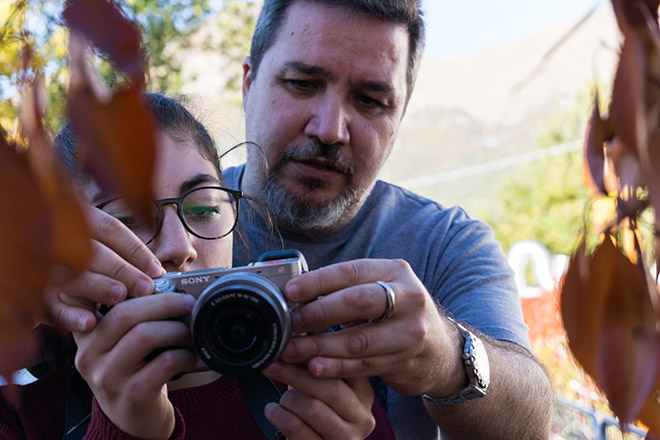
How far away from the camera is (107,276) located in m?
0.86

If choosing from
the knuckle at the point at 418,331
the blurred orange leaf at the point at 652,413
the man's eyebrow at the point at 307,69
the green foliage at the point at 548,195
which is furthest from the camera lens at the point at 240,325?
the green foliage at the point at 548,195

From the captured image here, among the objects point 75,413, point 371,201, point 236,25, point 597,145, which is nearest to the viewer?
point 597,145

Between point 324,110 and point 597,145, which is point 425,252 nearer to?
point 324,110

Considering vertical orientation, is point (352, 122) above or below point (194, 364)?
above

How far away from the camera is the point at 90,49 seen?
0.31 meters

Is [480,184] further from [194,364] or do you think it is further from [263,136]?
[194,364]

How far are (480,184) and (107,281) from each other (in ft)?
33.5

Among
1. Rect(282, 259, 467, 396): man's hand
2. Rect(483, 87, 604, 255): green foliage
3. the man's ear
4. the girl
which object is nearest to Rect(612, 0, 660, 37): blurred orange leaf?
the girl

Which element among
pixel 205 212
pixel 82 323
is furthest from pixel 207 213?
pixel 82 323

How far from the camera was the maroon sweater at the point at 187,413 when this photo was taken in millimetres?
1085

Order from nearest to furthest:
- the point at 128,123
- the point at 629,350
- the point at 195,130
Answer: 1. the point at 128,123
2. the point at 629,350
3. the point at 195,130

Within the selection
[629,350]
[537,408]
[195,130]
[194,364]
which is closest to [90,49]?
[629,350]

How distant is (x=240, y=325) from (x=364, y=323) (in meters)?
0.20

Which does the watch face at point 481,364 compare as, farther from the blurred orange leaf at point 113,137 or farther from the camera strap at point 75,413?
the blurred orange leaf at point 113,137
